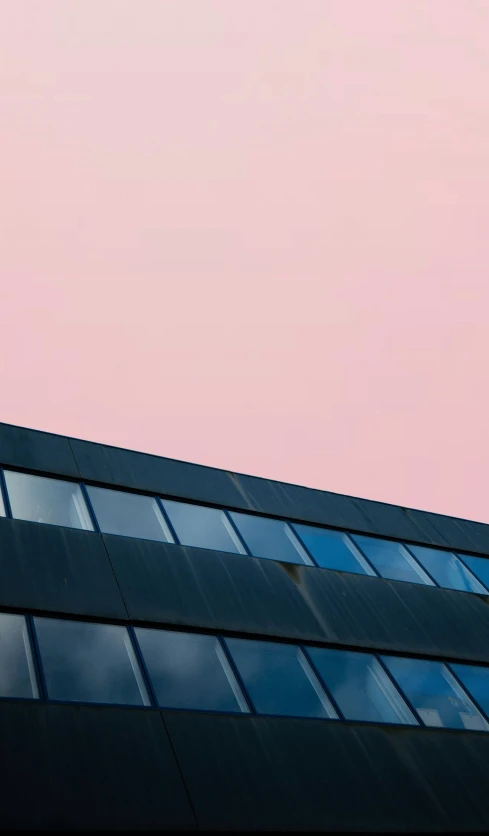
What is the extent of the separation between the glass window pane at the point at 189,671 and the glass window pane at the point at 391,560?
6.34 m

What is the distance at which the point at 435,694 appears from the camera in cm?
1259

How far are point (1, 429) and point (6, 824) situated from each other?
28.2 feet

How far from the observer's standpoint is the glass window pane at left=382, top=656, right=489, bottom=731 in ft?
39.4

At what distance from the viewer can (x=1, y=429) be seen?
47.0 feet

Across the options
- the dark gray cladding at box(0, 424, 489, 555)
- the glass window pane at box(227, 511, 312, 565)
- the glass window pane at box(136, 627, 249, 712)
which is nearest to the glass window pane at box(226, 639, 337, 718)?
the glass window pane at box(136, 627, 249, 712)

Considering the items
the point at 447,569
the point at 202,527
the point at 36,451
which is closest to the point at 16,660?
the point at 36,451

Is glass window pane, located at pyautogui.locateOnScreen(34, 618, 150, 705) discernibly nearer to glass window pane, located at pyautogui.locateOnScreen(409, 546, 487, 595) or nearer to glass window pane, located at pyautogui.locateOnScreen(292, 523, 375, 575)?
glass window pane, located at pyautogui.locateOnScreen(292, 523, 375, 575)

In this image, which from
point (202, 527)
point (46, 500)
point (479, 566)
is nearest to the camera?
point (46, 500)

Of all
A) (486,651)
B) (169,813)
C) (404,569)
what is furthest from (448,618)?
(169,813)

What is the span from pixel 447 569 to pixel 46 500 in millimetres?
9903

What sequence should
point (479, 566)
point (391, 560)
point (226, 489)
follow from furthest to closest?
point (479, 566), point (391, 560), point (226, 489)

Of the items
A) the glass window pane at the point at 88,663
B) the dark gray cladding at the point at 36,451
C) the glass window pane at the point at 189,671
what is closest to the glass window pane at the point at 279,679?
the glass window pane at the point at 189,671

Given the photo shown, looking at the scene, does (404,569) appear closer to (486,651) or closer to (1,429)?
(486,651)

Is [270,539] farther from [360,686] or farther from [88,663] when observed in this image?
[88,663]
